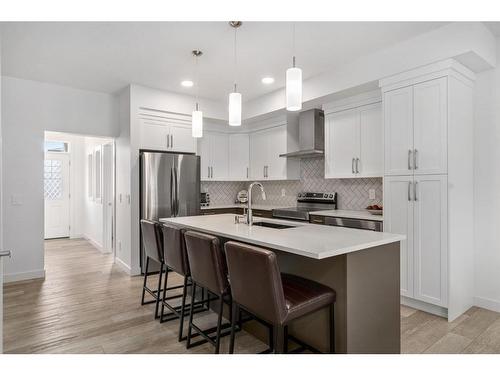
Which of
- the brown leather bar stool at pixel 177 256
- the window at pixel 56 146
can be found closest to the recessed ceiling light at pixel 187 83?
the brown leather bar stool at pixel 177 256

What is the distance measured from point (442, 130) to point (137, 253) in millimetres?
3890

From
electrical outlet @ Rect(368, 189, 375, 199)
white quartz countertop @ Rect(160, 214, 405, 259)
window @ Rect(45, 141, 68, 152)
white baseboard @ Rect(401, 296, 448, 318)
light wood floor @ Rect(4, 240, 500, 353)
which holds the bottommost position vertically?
light wood floor @ Rect(4, 240, 500, 353)

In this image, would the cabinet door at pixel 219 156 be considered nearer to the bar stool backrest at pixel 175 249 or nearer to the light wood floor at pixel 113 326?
the light wood floor at pixel 113 326

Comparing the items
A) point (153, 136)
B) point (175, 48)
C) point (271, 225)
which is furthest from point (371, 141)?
point (153, 136)

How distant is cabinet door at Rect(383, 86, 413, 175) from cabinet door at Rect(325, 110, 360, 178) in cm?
62

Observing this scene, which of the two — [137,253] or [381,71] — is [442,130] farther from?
[137,253]

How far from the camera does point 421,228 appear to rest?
9.79ft

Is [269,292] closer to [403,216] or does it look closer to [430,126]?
[403,216]

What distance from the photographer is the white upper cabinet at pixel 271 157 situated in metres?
5.00

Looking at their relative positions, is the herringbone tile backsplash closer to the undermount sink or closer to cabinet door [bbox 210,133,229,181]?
cabinet door [bbox 210,133,229,181]

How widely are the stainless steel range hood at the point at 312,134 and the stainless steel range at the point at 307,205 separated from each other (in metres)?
0.64

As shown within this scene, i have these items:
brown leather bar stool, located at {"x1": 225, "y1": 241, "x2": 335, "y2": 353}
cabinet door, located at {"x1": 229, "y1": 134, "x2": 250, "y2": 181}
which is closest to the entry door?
cabinet door, located at {"x1": 229, "y1": 134, "x2": 250, "y2": 181}

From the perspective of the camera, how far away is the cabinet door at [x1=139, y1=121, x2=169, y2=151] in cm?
440
